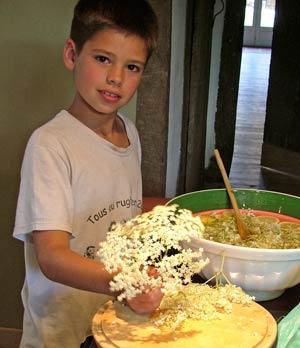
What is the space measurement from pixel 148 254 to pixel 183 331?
0.15 m

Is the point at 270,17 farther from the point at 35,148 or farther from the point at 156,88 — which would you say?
the point at 35,148

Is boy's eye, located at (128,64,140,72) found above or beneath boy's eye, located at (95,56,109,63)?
beneath

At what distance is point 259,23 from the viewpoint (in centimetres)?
245

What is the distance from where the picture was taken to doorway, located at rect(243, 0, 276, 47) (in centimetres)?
238

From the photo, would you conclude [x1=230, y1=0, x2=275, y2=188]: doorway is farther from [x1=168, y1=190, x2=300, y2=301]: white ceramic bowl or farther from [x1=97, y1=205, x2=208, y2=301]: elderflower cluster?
[x1=97, y1=205, x2=208, y2=301]: elderflower cluster

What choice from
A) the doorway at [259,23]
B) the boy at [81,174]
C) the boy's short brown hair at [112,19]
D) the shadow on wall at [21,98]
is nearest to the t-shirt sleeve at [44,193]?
the boy at [81,174]

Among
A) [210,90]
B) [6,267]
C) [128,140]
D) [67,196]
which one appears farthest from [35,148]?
[210,90]

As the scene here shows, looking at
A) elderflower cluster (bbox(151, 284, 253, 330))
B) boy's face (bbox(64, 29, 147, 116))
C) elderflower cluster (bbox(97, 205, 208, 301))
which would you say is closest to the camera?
elderflower cluster (bbox(97, 205, 208, 301))

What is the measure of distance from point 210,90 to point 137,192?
1.37m

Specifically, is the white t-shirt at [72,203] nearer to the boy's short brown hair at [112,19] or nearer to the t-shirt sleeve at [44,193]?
the t-shirt sleeve at [44,193]

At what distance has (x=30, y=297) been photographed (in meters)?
1.14

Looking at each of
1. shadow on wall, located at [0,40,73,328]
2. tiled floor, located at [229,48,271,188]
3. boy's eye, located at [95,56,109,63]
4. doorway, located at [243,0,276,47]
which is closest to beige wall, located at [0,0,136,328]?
shadow on wall, located at [0,40,73,328]

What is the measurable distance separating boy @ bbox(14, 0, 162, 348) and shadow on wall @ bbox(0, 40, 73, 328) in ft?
1.86

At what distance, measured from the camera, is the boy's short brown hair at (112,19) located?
1.04 metres
